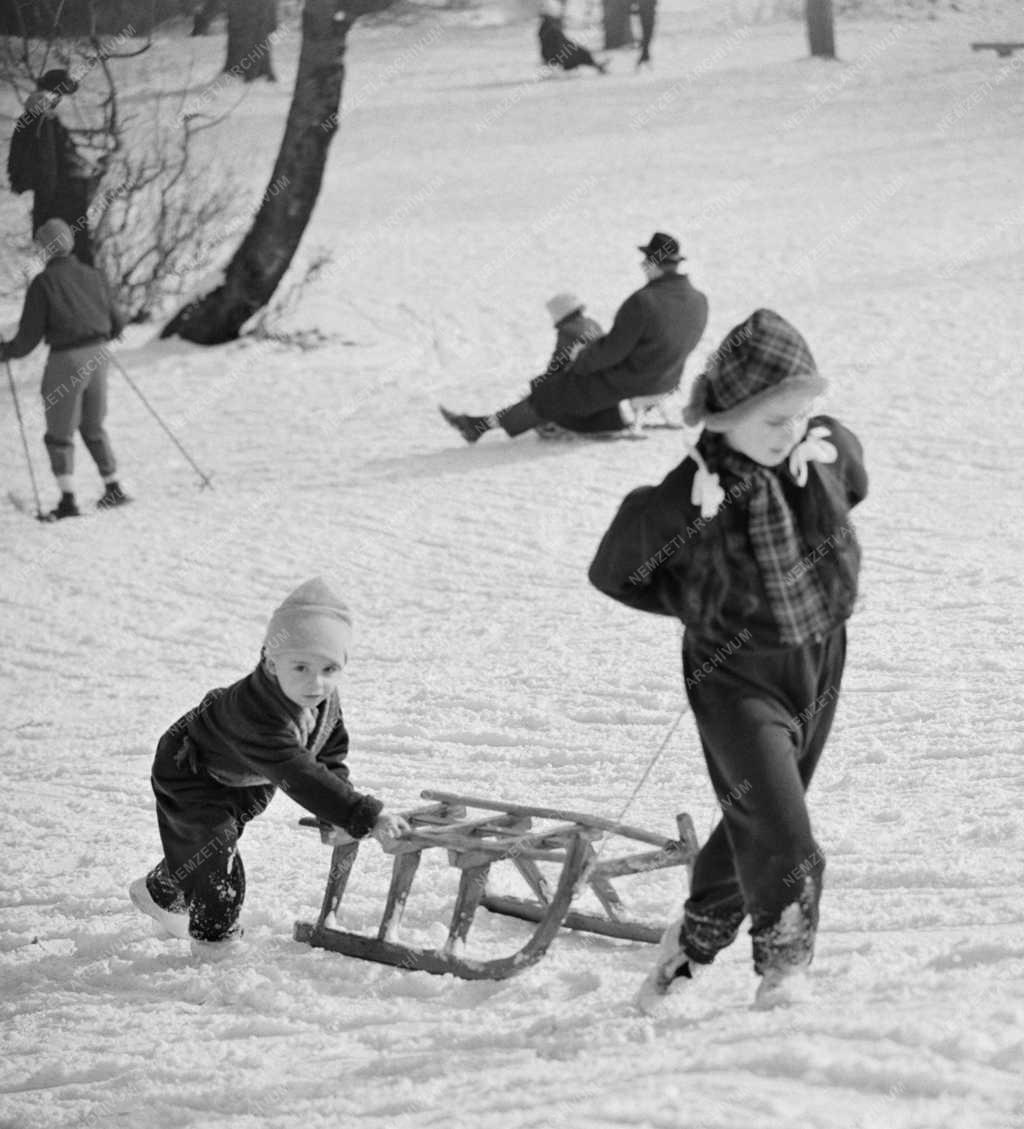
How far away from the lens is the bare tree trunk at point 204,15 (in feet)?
78.8

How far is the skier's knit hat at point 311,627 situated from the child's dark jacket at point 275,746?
0.36 ft

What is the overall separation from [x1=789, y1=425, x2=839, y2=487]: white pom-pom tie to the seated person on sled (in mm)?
6019

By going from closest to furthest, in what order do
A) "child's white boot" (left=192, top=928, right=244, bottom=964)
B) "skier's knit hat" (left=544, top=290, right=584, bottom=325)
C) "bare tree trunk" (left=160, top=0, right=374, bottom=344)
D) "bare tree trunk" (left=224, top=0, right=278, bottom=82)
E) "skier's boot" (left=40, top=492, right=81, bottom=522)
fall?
"child's white boot" (left=192, top=928, right=244, bottom=964)
"skier's boot" (left=40, top=492, right=81, bottom=522)
"skier's knit hat" (left=544, top=290, right=584, bottom=325)
"bare tree trunk" (left=160, top=0, right=374, bottom=344)
"bare tree trunk" (left=224, top=0, right=278, bottom=82)

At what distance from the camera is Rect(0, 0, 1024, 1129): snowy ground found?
3553 millimetres

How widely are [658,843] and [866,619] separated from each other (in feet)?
9.45

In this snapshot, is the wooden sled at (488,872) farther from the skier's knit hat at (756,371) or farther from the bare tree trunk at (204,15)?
the bare tree trunk at (204,15)

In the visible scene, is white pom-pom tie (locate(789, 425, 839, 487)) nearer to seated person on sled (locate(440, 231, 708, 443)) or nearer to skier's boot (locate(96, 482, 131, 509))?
seated person on sled (locate(440, 231, 708, 443))

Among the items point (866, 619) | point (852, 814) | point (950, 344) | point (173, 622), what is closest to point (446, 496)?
point (173, 622)

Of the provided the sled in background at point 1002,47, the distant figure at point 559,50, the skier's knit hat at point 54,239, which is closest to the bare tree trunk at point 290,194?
the skier's knit hat at point 54,239

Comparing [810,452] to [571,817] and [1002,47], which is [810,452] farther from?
[1002,47]

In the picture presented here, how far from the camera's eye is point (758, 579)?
11.1 ft

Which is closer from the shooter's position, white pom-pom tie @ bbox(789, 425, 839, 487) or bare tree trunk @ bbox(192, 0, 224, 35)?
white pom-pom tie @ bbox(789, 425, 839, 487)

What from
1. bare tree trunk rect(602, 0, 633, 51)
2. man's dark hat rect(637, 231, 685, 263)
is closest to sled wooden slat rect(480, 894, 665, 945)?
man's dark hat rect(637, 231, 685, 263)

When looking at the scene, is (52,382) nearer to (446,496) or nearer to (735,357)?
(446,496)
